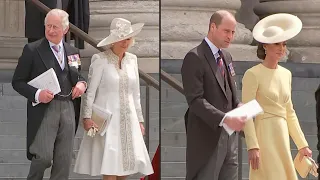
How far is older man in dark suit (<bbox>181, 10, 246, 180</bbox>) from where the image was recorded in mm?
6473

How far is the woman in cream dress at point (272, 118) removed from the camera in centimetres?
648

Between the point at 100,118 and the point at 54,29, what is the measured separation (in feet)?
2.63

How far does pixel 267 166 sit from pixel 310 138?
0.64 meters

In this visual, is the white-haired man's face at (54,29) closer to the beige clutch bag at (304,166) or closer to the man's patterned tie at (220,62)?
the man's patterned tie at (220,62)

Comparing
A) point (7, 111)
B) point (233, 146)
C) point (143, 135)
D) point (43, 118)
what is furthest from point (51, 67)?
point (7, 111)

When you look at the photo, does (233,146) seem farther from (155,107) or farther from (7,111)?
(7,111)

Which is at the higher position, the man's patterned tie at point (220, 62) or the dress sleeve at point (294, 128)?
the man's patterned tie at point (220, 62)

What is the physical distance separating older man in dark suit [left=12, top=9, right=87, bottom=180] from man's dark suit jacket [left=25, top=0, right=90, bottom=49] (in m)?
1.18

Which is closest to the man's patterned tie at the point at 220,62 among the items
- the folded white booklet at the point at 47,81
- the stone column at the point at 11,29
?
the folded white booklet at the point at 47,81

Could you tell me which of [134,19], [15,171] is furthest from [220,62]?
[134,19]

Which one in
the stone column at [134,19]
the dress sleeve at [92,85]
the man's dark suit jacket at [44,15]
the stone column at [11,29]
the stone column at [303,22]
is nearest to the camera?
the dress sleeve at [92,85]

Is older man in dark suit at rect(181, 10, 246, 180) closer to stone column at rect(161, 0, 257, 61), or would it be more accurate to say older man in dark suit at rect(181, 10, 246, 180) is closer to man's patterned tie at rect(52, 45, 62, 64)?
stone column at rect(161, 0, 257, 61)

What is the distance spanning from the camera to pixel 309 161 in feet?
21.5

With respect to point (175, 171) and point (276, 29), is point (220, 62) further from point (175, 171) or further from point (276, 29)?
point (175, 171)
